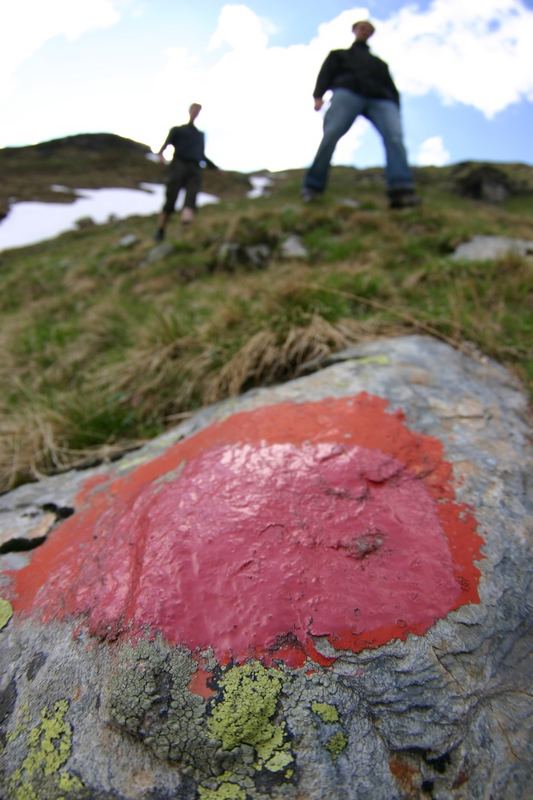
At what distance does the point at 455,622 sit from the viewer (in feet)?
3.33

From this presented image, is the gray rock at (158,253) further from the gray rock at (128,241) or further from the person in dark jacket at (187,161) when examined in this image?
the gray rock at (128,241)

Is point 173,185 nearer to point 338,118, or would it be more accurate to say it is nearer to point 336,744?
point 338,118

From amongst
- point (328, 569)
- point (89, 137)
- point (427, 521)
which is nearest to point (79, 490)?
point (328, 569)

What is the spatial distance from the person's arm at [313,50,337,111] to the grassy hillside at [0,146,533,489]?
4.81 feet

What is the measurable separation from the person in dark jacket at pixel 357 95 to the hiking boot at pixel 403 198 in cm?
98

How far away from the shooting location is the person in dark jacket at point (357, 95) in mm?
4480

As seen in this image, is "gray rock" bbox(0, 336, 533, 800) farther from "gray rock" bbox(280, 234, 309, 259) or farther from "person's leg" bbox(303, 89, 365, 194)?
"gray rock" bbox(280, 234, 309, 259)

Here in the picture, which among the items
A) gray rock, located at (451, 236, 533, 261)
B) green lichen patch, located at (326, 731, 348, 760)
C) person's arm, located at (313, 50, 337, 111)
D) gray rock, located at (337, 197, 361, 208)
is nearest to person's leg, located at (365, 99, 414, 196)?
person's arm, located at (313, 50, 337, 111)

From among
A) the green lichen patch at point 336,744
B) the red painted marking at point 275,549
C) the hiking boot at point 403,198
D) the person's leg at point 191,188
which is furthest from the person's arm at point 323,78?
the green lichen patch at point 336,744

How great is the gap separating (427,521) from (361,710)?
0.50m

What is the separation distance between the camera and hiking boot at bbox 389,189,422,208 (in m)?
5.78

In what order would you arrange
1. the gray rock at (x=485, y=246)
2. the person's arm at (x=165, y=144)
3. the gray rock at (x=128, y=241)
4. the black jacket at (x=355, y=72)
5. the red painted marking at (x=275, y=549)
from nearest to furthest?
the red painted marking at (x=275, y=549), the black jacket at (x=355, y=72), the gray rock at (x=485, y=246), the person's arm at (x=165, y=144), the gray rock at (x=128, y=241)

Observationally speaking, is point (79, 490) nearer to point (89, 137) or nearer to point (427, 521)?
point (427, 521)

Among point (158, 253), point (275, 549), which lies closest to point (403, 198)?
point (158, 253)
